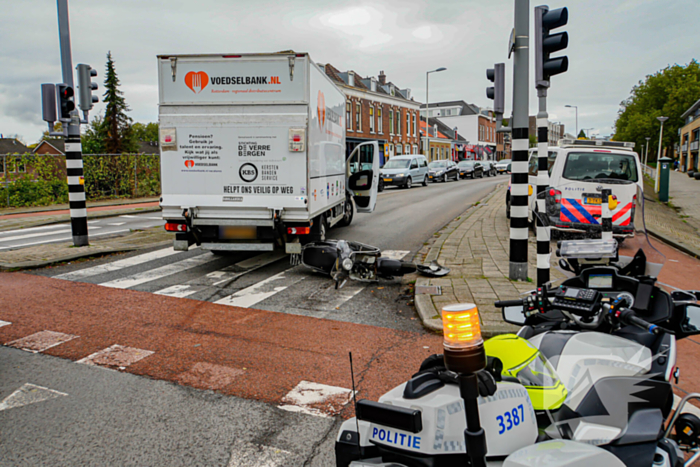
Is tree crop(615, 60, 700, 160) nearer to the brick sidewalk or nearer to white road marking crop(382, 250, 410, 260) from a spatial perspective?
the brick sidewalk

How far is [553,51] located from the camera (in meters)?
6.30

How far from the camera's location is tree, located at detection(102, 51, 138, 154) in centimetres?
5684

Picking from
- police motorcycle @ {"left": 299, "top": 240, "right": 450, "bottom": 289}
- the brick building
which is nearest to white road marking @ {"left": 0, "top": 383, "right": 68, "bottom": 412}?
police motorcycle @ {"left": 299, "top": 240, "right": 450, "bottom": 289}

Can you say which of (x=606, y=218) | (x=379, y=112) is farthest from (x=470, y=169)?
(x=606, y=218)

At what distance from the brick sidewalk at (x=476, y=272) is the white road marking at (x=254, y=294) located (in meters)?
1.99

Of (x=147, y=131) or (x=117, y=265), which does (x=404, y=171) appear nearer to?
(x=117, y=265)

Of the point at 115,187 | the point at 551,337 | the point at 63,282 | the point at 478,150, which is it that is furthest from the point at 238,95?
the point at 478,150

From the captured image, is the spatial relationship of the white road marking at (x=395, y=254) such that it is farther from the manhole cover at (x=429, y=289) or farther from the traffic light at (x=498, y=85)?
the traffic light at (x=498, y=85)

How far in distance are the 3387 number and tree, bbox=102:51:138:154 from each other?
6125cm

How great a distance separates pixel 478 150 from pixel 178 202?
7996cm

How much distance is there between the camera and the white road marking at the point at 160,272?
752 cm

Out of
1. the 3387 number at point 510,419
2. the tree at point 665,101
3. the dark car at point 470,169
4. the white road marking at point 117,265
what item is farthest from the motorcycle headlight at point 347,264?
the tree at point 665,101

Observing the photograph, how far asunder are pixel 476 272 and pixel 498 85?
2.81 metres

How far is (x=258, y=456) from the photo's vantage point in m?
3.04
